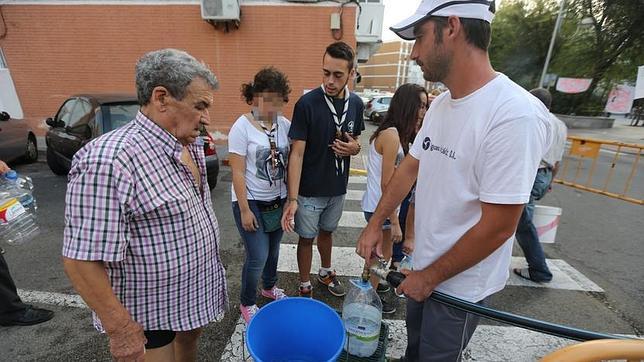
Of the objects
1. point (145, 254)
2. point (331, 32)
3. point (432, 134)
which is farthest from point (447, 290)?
point (331, 32)

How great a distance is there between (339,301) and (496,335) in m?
1.36

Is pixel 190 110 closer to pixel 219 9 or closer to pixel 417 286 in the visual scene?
pixel 417 286

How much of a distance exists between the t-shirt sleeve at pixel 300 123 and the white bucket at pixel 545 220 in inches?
108

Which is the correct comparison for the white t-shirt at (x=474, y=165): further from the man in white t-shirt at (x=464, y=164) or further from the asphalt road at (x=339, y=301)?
the asphalt road at (x=339, y=301)

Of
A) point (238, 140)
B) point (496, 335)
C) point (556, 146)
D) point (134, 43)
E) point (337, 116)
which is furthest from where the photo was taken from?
point (134, 43)

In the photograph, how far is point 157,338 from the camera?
1.56m

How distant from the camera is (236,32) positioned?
347 inches

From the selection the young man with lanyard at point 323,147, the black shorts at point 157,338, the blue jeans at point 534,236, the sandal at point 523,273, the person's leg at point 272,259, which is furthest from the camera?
the sandal at point 523,273

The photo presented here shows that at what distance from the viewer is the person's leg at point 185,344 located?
5.90ft

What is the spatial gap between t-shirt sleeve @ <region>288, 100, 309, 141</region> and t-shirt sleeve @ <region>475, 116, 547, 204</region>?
1499mm

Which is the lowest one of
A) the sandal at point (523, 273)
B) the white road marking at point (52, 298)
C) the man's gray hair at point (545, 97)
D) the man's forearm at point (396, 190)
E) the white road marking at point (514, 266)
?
the white road marking at point (52, 298)

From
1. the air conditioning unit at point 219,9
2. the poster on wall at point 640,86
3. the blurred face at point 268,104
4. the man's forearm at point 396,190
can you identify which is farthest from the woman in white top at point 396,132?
the air conditioning unit at point 219,9

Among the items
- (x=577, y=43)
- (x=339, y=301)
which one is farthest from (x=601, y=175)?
(x=577, y=43)

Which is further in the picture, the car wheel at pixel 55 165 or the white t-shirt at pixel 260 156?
the car wheel at pixel 55 165
